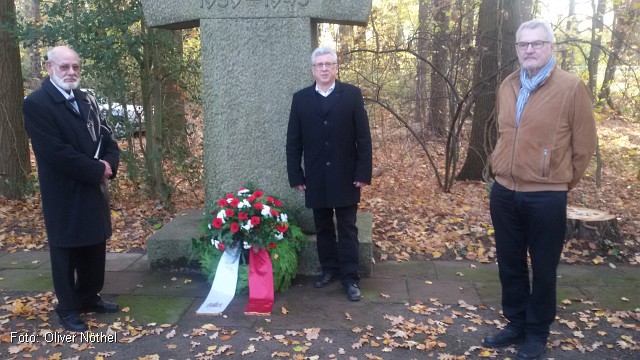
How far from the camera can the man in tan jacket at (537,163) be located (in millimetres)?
3105

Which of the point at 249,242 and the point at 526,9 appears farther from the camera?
the point at 526,9

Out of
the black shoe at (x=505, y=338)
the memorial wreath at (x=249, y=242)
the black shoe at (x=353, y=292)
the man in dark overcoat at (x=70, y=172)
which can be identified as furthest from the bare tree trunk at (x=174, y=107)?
the black shoe at (x=505, y=338)

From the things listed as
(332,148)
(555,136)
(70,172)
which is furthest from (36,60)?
(555,136)

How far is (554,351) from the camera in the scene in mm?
3459

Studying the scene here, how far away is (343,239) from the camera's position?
435 centimetres

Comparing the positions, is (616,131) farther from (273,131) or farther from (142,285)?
(142,285)

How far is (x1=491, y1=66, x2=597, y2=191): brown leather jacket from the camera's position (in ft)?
10.2

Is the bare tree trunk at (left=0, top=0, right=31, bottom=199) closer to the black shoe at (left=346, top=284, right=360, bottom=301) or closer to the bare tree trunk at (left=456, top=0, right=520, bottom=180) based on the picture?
the black shoe at (left=346, top=284, right=360, bottom=301)

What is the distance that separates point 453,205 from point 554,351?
3636 mm

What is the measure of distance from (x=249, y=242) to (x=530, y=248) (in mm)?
2112

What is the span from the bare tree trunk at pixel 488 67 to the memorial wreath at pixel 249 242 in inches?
149

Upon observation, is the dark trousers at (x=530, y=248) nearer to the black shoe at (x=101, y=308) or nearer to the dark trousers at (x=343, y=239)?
the dark trousers at (x=343, y=239)

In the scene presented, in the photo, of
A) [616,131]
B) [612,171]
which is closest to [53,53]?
[612,171]

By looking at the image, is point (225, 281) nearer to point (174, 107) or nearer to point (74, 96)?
point (74, 96)
